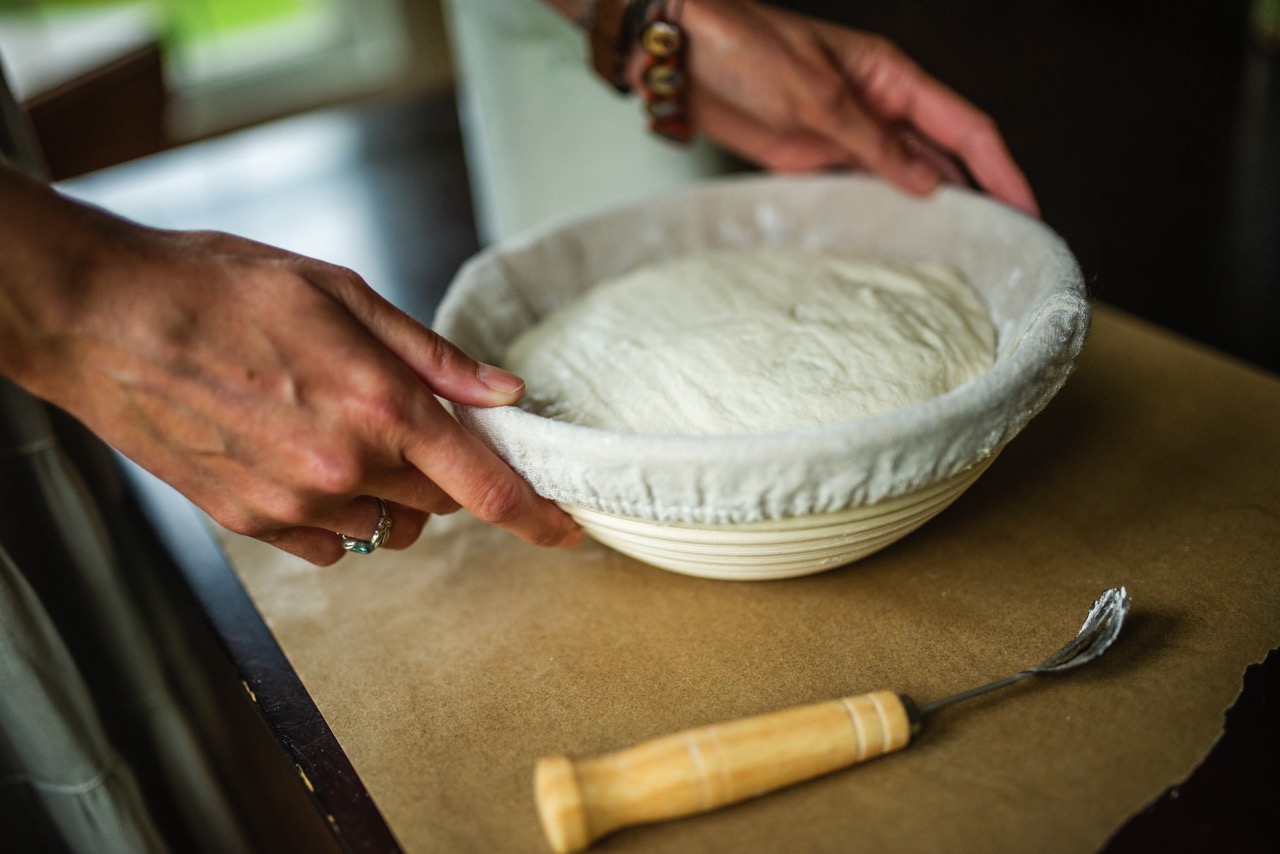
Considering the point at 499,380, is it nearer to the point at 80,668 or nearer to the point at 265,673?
the point at 265,673

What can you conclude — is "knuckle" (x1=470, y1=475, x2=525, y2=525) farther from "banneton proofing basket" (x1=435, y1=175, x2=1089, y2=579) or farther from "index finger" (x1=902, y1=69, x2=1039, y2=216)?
"index finger" (x1=902, y1=69, x2=1039, y2=216)

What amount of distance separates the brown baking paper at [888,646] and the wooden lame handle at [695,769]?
0.10ft

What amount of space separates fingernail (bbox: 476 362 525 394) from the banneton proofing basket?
0.02 metres

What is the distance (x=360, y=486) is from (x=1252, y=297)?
49.3 inches

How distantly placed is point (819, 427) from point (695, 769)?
0.75ft

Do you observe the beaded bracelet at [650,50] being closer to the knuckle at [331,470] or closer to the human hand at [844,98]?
the human hand at [844,98]

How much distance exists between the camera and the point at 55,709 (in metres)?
0.77

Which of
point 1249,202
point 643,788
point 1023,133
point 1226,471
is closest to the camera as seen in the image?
point 643,788

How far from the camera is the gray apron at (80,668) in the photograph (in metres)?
0.77

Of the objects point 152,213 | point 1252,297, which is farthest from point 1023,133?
point 152,213

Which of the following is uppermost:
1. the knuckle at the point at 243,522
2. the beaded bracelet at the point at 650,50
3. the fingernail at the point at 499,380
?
the beaded bracelet at the point at 650,50

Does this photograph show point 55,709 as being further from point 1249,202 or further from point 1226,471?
point 1249,202

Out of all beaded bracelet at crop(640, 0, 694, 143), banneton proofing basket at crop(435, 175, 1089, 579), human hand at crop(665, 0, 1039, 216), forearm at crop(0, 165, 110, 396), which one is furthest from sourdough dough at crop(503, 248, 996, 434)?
forearm at crop(0, 165, 110, 396)

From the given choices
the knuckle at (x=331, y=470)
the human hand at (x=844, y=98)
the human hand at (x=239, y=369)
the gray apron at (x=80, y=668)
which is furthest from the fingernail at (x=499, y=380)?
the human hand at (x=844, y=98)
